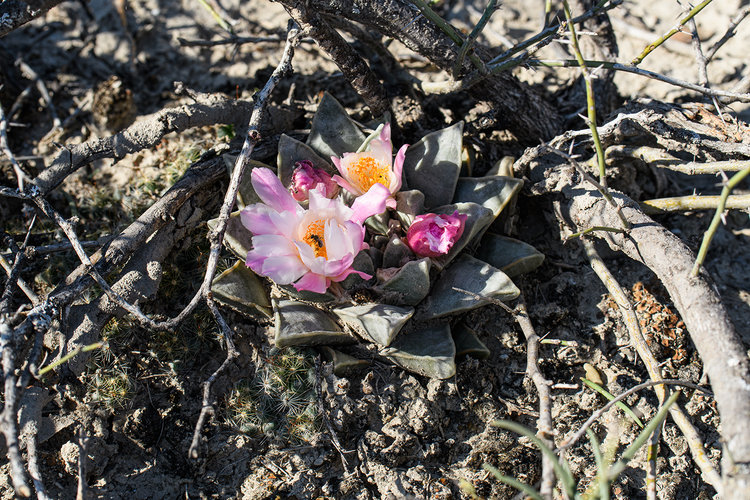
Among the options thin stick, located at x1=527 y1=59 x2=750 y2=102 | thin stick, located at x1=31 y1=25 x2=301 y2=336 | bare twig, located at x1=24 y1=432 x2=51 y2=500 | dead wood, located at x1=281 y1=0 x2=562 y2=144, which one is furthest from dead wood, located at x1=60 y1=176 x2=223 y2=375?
thin stick, located at x1=527 y1=59 x2=750 y2=102

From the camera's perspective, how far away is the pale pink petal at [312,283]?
7.15ft

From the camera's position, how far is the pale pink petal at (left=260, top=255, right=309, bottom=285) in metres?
2.10

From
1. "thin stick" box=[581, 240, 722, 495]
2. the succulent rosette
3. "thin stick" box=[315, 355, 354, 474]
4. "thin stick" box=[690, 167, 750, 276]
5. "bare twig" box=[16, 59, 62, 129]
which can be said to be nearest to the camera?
"thin stick" box=[690, 167, 750, 276]

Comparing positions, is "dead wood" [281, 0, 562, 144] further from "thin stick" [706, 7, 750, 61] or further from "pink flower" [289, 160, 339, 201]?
"thin stick" [706, 7, 750, 61]

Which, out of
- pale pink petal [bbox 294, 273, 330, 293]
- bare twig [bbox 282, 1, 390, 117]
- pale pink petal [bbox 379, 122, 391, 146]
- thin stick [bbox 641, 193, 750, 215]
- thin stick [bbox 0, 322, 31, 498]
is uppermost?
bare twig [bbox 282, 1, 390, 117]

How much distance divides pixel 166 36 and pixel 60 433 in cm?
265

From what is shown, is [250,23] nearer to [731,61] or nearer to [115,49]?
[115,49]

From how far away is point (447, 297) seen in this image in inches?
93.7

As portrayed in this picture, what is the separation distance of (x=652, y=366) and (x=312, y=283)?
1.31m

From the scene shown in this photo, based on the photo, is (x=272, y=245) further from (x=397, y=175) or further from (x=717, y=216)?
(x=717, y=216)

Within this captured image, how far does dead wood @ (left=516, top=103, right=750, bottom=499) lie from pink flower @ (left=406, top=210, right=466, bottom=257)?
1.90ft

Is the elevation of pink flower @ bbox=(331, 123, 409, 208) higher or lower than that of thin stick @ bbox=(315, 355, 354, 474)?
higher

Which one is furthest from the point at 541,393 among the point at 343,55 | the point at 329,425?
the point at 343,55

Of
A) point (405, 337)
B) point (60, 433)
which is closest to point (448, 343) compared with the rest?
point (405, 337)
